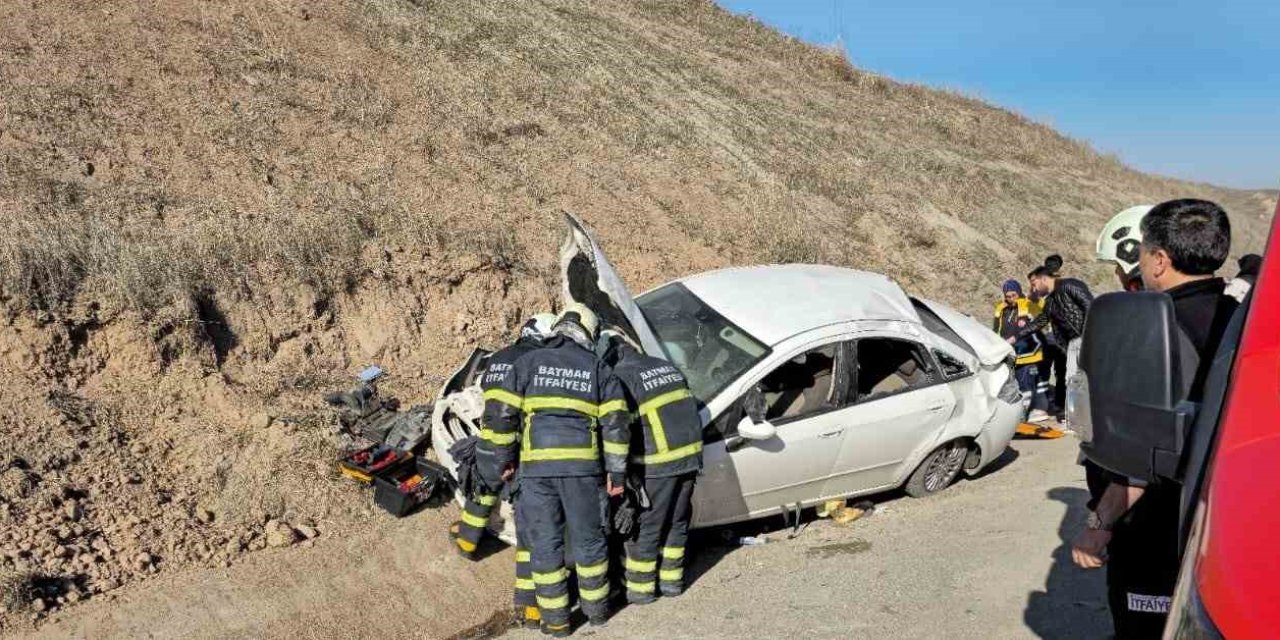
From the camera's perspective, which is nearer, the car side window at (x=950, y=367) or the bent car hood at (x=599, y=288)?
the bent car hood at (x=599, y=288)

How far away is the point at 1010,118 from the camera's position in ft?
88.2

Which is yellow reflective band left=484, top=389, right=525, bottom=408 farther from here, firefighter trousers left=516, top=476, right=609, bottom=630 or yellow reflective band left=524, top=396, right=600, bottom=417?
firefighter trousers left=516, top=476, right=609, bottom=630

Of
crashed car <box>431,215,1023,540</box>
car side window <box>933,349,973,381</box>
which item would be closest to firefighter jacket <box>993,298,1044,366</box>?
crashed car <box>431,215,1023,540</box>

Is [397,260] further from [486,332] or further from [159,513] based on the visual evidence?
[159,513]

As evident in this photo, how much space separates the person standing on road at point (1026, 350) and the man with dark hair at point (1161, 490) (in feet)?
20.1

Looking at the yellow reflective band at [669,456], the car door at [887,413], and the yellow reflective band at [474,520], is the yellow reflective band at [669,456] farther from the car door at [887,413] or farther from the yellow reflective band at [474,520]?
the car door at [887,413]

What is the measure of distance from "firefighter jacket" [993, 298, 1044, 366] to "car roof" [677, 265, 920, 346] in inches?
99.7

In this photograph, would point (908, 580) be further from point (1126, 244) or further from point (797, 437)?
point (1126, 244)

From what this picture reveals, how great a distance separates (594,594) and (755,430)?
1.35 m

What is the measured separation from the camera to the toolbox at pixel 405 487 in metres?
6.45

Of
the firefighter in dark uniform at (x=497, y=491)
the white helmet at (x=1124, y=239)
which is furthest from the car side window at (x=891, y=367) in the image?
the white helmet at (x=1124, y=239)

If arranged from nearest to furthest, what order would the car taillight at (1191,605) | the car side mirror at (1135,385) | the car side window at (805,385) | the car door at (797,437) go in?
the car taillight at (1191,605) < the car side mirror at (1135,385) < the car door at (797,437) < the car side window at (805,385)

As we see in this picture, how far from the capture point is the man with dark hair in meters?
2.88

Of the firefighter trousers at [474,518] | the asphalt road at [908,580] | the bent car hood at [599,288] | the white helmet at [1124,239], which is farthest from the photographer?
the bent car hood at [599,288]
